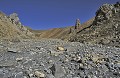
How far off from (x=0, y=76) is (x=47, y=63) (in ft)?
7.78

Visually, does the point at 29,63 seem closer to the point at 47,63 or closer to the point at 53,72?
the point at 47,63

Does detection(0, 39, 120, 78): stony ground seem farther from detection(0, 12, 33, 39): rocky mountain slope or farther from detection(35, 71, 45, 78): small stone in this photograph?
detection(0, 12, 33, 39): rocky mountain slope

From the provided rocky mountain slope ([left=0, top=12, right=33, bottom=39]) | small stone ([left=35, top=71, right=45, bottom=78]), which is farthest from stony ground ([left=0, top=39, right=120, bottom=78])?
rocky mountain slope ([left=0, top=12, right=33, bottom=39])

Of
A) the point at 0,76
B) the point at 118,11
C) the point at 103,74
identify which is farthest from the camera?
the point at 118,11

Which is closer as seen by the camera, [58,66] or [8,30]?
[58,66]

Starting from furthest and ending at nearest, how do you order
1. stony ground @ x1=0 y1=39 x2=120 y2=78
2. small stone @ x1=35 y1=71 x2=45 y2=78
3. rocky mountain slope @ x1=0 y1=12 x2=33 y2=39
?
1. rocky mountain slope @ x1=0 y1=12 x2=33 y2=39
2. stony ground @ x1=0 y1=39 x2=120 y2=78
3. small stone @ x1=35 y1=71 x2=45 y2=78

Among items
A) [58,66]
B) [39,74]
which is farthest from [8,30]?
[39,74]

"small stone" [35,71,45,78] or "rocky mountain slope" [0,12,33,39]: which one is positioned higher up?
"rocky mountain slope" [0,12,33,39]

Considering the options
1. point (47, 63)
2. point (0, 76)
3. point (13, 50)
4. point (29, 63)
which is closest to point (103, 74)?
point (47, 63)

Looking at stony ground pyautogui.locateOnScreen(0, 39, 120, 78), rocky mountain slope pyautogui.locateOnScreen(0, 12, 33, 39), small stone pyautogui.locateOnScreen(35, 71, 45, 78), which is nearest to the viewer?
small stone pyautogui.locateOnScreen(35, 71, 45, 78)

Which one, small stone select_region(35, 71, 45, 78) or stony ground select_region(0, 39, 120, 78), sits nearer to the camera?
small stone select_region(35, 71, 45, 78)

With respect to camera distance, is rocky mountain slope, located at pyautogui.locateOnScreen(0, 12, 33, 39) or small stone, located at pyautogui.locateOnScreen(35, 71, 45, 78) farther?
rocky mountain slope, located at pyautogui.locateOnScreen(0, 12, 33, 39)

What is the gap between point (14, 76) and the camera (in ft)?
28.3

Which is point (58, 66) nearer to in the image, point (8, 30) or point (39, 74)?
point (39, 74)
